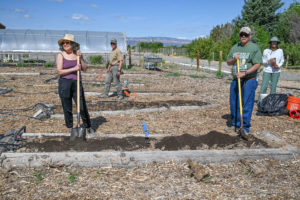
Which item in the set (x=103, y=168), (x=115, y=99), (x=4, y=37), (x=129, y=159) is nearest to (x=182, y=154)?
(x=129, y=159)

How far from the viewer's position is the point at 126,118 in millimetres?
6211

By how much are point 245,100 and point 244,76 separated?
451mm

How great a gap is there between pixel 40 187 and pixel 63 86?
1.79 m

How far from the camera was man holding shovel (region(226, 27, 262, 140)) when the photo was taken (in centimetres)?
461

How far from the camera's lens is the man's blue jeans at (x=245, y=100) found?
478cm

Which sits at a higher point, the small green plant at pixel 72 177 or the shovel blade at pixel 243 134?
the shovel blade at pixel 243 134

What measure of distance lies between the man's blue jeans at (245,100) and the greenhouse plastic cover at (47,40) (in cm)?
1664

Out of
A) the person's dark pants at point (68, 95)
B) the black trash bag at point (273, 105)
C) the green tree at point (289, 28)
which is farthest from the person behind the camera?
the green tree at point (289, 28)

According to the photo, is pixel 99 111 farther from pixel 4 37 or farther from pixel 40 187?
pixel 4 37

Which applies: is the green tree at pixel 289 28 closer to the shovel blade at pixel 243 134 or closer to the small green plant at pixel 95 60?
the small green plant at pixel 95 60

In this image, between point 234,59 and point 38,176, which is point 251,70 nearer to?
point 234,59

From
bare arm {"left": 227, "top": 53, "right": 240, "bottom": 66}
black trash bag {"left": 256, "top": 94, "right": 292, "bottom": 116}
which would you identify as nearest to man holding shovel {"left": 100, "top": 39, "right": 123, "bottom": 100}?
bare arm {"left": 227, "top": 53, "right": 240, "bottom": 66}

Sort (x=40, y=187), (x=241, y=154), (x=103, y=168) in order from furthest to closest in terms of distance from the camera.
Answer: (x=241, y=154)
(x=103, y=168)
(x=40, y=187)

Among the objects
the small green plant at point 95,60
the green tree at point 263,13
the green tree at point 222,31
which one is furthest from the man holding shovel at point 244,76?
the green tree at point 222,31
